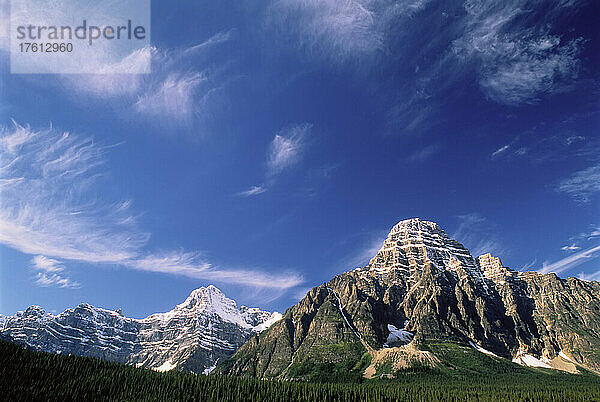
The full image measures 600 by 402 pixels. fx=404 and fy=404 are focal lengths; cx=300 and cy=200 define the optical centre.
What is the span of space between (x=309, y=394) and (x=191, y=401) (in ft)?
179

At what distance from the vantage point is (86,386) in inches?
6501

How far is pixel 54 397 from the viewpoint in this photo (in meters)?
149

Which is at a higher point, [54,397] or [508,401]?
[54,397]

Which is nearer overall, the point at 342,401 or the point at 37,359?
the point at 37,359

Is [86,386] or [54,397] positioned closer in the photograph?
[54,397]

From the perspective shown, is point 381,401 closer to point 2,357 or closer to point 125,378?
point 125,378

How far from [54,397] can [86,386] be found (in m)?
16.7

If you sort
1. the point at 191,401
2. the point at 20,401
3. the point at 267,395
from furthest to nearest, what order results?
the point at 267,395 < the point at 191,401 < the point at 20,401

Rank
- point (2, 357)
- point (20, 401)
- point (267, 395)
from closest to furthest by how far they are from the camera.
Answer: point (20, 401), point (2, 357), point (267, 395)

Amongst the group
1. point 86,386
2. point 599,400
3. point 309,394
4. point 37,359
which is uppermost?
point 37,359

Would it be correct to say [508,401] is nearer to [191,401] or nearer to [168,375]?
[191,401]

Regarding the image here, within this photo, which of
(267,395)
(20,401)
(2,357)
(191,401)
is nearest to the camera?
(20,401)

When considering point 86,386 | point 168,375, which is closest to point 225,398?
point 168,375

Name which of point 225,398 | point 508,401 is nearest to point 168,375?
point 225,398
